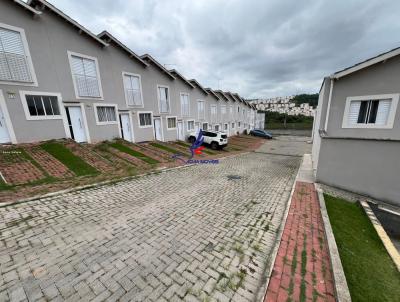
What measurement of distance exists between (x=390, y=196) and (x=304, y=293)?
7.75m

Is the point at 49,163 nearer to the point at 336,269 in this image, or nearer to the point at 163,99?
the point at 336,269

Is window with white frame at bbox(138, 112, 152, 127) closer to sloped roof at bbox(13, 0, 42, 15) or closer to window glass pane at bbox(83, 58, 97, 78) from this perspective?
window glass pane at bbox(83, 58, 97, 78)

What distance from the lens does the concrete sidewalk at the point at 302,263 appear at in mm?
2742

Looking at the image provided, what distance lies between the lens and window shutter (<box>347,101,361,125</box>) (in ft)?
32.2

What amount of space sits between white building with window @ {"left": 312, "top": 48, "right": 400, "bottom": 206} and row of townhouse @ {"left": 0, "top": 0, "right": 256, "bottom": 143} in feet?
46.6

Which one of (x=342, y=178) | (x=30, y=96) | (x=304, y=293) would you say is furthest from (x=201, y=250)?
(x=30, y=96)

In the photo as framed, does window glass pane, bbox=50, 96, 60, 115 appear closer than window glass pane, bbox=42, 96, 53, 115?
No

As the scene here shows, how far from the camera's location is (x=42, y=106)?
990 centimetres

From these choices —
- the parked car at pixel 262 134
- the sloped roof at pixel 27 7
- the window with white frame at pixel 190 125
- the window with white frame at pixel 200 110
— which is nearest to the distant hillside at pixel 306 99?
the parked car at pixel 262 134

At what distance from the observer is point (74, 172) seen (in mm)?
7641

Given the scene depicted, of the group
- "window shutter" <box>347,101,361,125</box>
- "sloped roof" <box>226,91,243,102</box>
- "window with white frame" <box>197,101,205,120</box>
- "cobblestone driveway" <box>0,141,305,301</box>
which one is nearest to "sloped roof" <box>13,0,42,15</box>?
"cobblestone driveway" <box>0,141,305,301</box>

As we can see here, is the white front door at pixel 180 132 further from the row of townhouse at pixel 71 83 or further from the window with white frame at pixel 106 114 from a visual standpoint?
the window with white frame at pixel 106 114

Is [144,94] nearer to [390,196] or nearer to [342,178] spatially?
[342,178]

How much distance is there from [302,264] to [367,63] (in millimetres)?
11337
